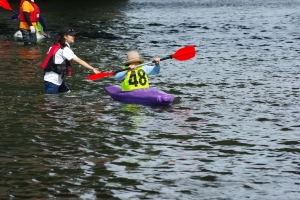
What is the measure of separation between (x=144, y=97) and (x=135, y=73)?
565 millimetres

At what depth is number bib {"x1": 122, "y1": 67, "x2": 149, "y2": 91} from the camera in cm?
1311

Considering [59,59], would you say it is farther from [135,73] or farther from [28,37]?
[28,37]

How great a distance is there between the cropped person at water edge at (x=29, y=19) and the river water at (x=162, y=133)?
989 mm

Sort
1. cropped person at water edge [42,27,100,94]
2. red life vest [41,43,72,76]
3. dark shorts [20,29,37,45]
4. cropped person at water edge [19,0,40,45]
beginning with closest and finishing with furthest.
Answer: cropped person at water edge [42,27,100,94]
red life vest [41,43,72,76]
cropped person at water edge [19,0,40,45]
dark shorts [20,29,37,45]

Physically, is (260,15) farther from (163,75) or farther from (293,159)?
(293,159)

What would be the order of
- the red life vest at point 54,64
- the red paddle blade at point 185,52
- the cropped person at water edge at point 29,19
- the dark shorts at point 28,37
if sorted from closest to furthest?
the red life vest at point 54,64
the red paddle blade at point 185,52
the cropped person at water edge at point 29,19
the dark shorts at point 28,37

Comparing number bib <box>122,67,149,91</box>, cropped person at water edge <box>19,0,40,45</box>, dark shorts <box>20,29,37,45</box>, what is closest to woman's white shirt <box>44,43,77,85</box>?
number bib <box>122,67,149,91</box>

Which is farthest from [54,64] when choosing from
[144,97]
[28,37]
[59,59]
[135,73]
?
[28,37]

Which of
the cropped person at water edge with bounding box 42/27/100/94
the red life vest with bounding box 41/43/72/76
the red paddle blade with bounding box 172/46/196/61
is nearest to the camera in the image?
the cropped person at water edge with bounding box 42/27/100/94

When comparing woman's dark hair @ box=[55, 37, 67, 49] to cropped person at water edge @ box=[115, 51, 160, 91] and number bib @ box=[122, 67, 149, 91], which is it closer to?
cropped person at water edge @ box=[115, 51, 160, 91]

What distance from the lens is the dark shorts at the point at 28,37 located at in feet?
76.2

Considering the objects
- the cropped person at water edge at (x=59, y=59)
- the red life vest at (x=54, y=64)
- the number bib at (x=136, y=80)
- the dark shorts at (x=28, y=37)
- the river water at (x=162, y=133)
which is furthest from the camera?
the dark shorts at (x=28, y=37)

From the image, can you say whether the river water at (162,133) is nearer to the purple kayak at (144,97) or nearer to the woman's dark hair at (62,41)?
the purple kayak at (144,97)

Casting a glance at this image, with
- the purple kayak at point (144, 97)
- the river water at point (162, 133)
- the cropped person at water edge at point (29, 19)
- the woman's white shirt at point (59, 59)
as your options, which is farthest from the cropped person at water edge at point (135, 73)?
the cropped person at water edge at point (29, 19)
